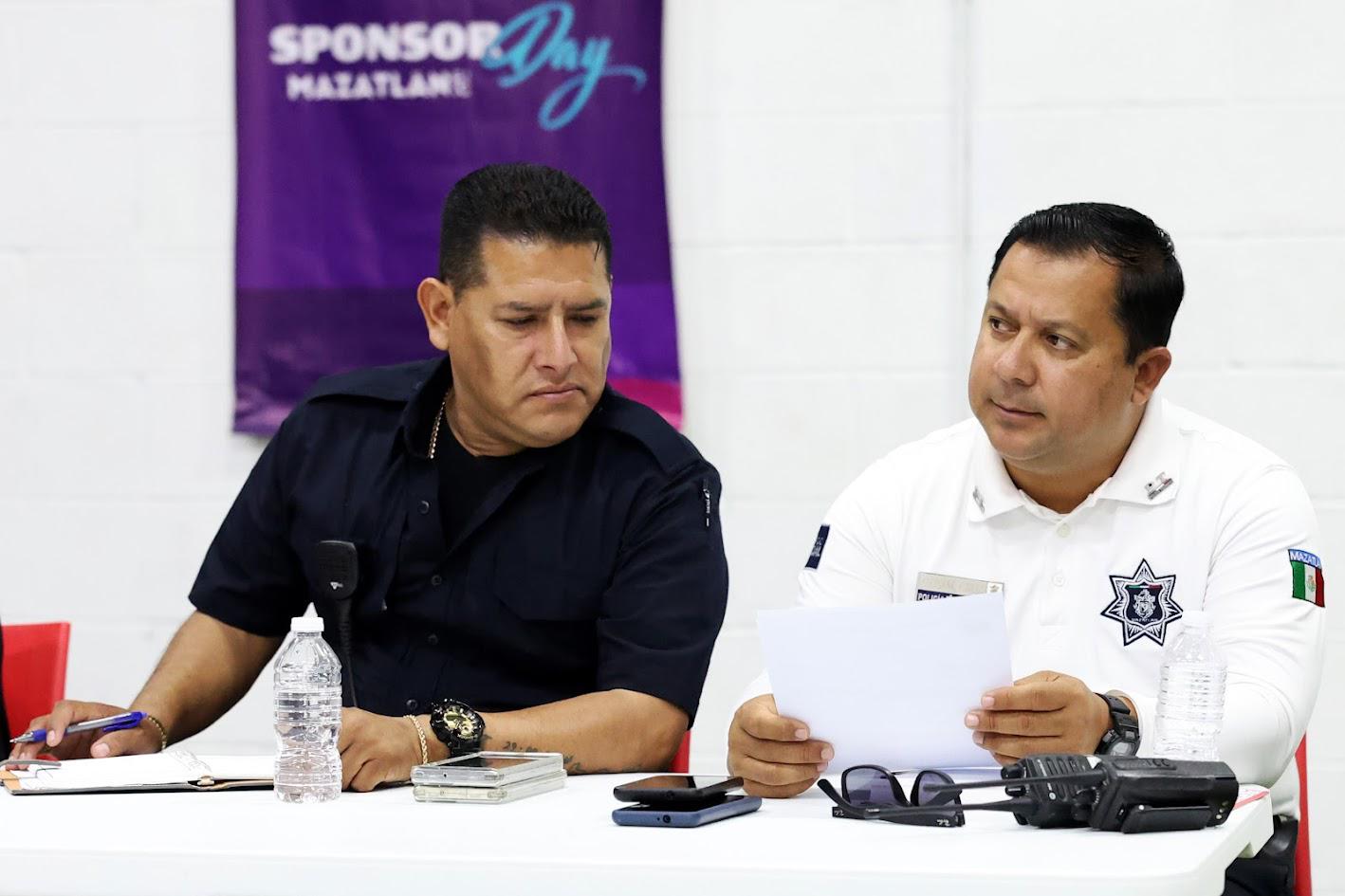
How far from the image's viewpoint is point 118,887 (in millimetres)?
1341

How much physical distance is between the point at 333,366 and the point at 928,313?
1196 millimetres

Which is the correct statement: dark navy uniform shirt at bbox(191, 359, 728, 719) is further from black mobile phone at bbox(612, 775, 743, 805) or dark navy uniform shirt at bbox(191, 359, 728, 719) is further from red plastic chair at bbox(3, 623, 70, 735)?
black mobile phone at bbox(612, 775, 743, 805)

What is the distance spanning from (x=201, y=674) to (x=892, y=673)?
1158 mm

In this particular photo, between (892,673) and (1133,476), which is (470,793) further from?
(1133,476)

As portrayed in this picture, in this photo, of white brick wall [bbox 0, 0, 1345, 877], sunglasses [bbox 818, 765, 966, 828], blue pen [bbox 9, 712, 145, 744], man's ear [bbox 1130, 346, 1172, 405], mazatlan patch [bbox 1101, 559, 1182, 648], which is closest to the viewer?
sunglasses [bbox 818, 765, 966, 828]

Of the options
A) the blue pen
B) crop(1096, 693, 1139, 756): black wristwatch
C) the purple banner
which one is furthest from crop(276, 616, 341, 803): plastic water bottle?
the purple banner

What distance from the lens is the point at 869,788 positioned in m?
1.56

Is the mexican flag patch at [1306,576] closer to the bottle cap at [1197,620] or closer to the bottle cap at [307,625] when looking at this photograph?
the bottle cap at [1197,620]

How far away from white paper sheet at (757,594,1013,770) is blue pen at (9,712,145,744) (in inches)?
34.6

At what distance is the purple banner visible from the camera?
3141 millimetres

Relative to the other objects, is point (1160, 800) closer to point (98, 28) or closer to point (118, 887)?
point (118, 887)

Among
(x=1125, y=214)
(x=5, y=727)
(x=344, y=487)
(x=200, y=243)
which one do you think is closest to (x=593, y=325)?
(x=344, y=487)

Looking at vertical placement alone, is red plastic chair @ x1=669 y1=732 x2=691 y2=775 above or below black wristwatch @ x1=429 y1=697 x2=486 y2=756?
below

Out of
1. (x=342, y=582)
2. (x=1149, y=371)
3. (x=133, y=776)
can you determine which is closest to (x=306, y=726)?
(x=133, y=776)
